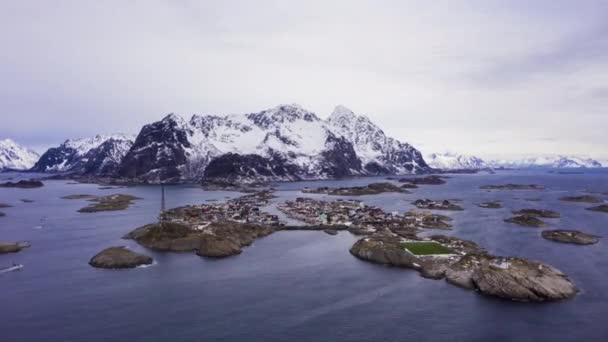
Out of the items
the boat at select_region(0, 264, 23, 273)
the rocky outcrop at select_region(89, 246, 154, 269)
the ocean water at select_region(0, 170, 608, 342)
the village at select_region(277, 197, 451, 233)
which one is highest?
the village at select_region(277, 197, 451, 233)

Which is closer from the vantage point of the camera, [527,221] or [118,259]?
[118,259]

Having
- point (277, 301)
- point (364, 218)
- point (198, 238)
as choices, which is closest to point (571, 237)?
point (364, 218)

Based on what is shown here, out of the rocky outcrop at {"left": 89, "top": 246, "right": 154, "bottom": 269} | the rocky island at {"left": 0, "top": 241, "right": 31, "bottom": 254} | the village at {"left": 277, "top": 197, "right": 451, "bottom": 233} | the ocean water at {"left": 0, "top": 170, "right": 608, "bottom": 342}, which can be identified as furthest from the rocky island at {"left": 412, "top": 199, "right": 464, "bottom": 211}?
the rocky island at {"left": 0, "top": 241, "right": 31, "bottom": 254}

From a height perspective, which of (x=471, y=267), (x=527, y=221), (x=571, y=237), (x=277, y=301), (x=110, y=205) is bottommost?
(x=277, y=301)

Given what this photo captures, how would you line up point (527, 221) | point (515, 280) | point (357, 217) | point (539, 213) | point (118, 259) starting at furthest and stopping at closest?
point (539, 213) → point (357, 217) → point (527, 221) → point (118, 259) → point (515, 280)

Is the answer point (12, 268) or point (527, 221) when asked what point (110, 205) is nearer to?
point (12, 268)

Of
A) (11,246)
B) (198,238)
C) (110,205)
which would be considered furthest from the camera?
(110,205)

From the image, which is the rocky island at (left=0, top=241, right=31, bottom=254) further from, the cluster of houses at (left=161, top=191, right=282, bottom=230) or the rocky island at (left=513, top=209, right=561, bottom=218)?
the rocky island at (left=513, top=209, right=561, bottom=218)
